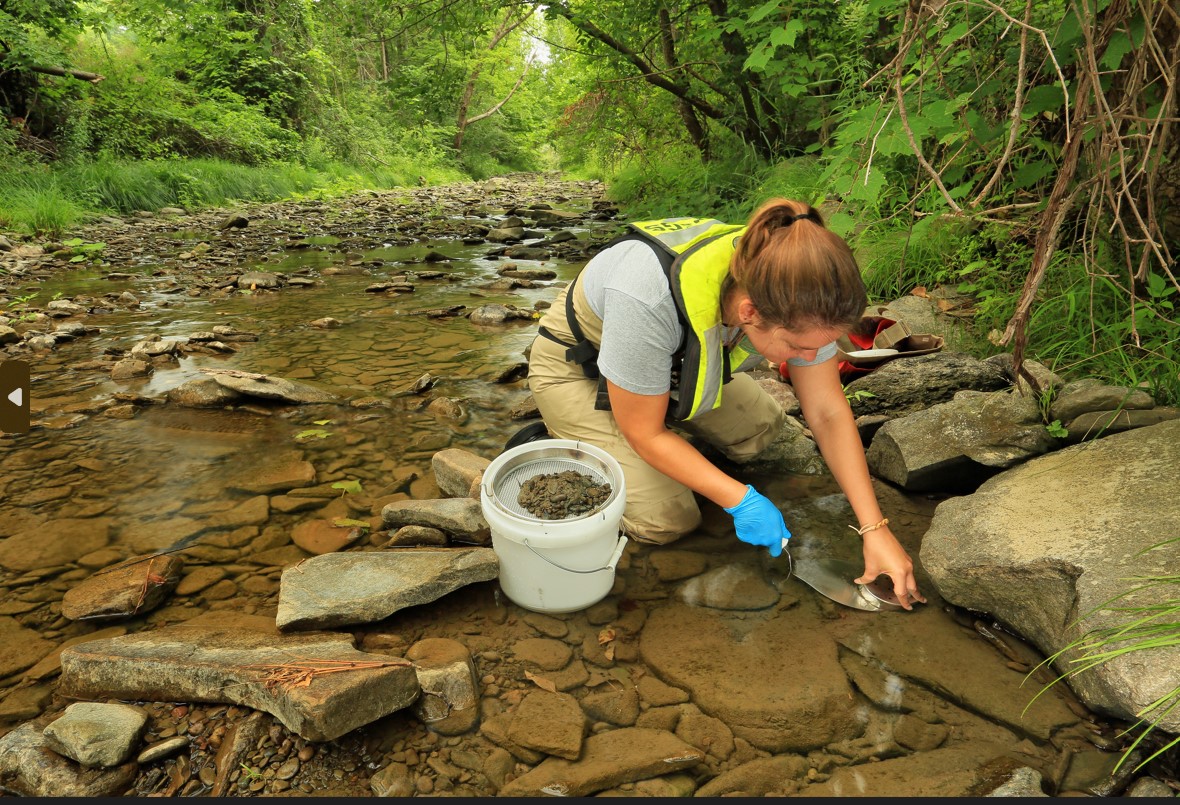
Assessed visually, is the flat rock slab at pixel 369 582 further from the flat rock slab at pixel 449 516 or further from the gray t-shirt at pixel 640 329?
the gray t-shirt at pixel 640 329

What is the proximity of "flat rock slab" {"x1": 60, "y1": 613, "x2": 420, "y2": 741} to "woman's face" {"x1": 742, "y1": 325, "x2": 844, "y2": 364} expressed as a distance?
1253mm

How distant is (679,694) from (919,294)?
3082 mm

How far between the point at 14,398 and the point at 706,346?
3.31 m

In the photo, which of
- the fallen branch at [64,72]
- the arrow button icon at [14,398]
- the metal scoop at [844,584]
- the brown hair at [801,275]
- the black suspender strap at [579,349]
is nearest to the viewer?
the brown hair at [801,275]

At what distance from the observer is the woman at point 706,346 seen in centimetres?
172

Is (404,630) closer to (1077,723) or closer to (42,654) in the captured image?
(42,654)

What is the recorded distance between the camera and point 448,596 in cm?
211

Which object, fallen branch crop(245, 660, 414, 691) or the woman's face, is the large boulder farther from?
fallen branch crop(245, 660, 414, 691)

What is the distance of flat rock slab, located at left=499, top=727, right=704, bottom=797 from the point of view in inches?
59.9

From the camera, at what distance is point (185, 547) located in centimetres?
232

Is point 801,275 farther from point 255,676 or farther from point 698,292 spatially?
point 255,676

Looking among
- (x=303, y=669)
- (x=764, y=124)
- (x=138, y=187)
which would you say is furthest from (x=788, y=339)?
(x=138, y=187)

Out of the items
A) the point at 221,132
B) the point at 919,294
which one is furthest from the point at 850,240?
the point at 221,132

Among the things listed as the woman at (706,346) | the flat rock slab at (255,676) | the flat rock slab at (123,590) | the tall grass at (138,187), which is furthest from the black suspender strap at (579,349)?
the tall grass at (138,187)
